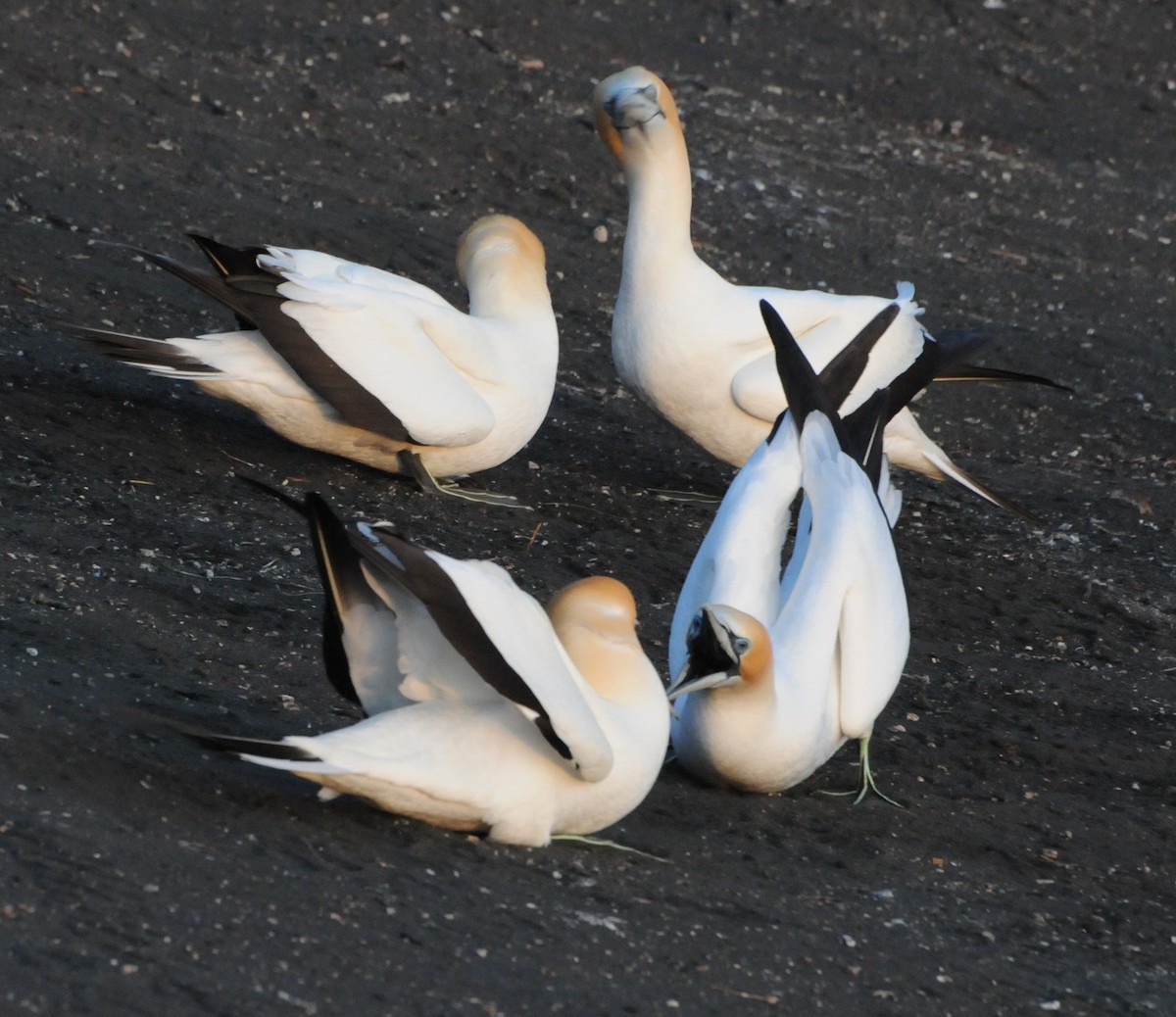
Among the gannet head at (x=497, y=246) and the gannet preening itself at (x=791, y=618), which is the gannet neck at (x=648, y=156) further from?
the gannet preening itself at (x=791, y=618)

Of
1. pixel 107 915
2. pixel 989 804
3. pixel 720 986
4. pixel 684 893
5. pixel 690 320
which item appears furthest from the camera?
pixel 690 320

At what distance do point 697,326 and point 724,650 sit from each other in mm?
2822

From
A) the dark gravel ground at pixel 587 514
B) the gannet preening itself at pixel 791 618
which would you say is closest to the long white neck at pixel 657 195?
the dark gravel ground at pixel 587 514

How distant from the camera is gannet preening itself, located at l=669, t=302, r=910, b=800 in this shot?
409cm

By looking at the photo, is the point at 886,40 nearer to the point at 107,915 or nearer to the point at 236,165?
the point at 236,165

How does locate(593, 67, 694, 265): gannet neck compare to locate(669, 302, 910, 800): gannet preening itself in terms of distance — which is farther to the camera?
locate(593, 67, 694, 265): gannet neck

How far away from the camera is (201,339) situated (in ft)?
19.6

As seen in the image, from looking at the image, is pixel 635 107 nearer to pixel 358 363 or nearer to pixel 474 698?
pixel 358 363

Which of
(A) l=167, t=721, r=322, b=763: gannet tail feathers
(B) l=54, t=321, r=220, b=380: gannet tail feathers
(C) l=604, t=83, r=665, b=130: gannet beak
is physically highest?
(C) l=604, t=83, r=665, b=130: gannet beak

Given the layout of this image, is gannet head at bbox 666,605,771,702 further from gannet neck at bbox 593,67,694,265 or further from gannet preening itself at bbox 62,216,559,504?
gannet neck at bbox 593,67,694,265

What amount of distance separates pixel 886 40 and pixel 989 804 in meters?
8.69

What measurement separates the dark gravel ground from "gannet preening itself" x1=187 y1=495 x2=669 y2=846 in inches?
6.1

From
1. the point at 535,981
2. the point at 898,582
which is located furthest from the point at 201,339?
the point at 535,981

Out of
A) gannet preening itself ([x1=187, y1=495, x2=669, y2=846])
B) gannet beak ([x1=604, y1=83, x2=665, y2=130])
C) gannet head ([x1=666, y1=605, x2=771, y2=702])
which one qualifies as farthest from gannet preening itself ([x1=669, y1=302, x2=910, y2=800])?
gannet beak ([x1=604, y1=83, x2=665, y2=130])
